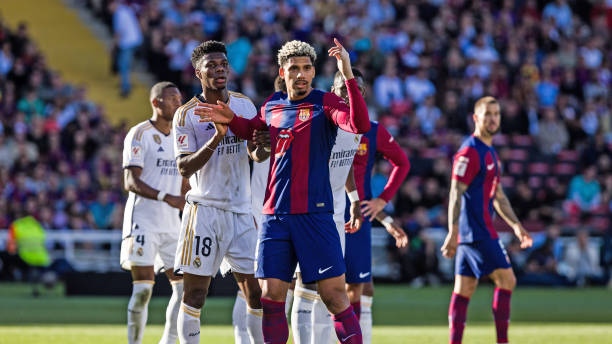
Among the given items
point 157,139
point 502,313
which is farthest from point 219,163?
point 502,313

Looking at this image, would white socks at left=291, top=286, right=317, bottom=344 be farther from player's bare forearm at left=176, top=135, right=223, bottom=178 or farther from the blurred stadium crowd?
the blurred stadium crowd

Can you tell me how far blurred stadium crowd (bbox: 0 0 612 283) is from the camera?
24.4 meters

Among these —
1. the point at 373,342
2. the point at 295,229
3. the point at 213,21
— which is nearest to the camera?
the point at 295,229

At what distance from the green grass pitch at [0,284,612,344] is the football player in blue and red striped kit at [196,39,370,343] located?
14.9 feet

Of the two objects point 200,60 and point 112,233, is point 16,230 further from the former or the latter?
point 200,60

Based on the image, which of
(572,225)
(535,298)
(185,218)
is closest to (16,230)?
(535,298)

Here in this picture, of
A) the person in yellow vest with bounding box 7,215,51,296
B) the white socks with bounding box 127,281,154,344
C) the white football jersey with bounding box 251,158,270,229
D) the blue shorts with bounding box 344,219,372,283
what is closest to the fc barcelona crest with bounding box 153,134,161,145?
the white football jersey with bounding box 251,158,270,229

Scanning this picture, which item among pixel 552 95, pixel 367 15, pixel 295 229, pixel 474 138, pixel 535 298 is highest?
pixel 367 15

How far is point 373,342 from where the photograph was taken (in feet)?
42.6

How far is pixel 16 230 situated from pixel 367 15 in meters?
12.9

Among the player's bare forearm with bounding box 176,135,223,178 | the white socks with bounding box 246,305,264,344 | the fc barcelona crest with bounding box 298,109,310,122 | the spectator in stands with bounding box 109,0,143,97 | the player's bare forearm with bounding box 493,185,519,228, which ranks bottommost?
the white socks with bounding box 246,305,264,344

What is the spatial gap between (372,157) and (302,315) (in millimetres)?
1845

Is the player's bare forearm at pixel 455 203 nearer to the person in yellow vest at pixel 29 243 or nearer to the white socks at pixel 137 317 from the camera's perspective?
the white socks at pixel 137 317

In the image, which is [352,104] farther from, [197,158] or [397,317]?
[397,317]
